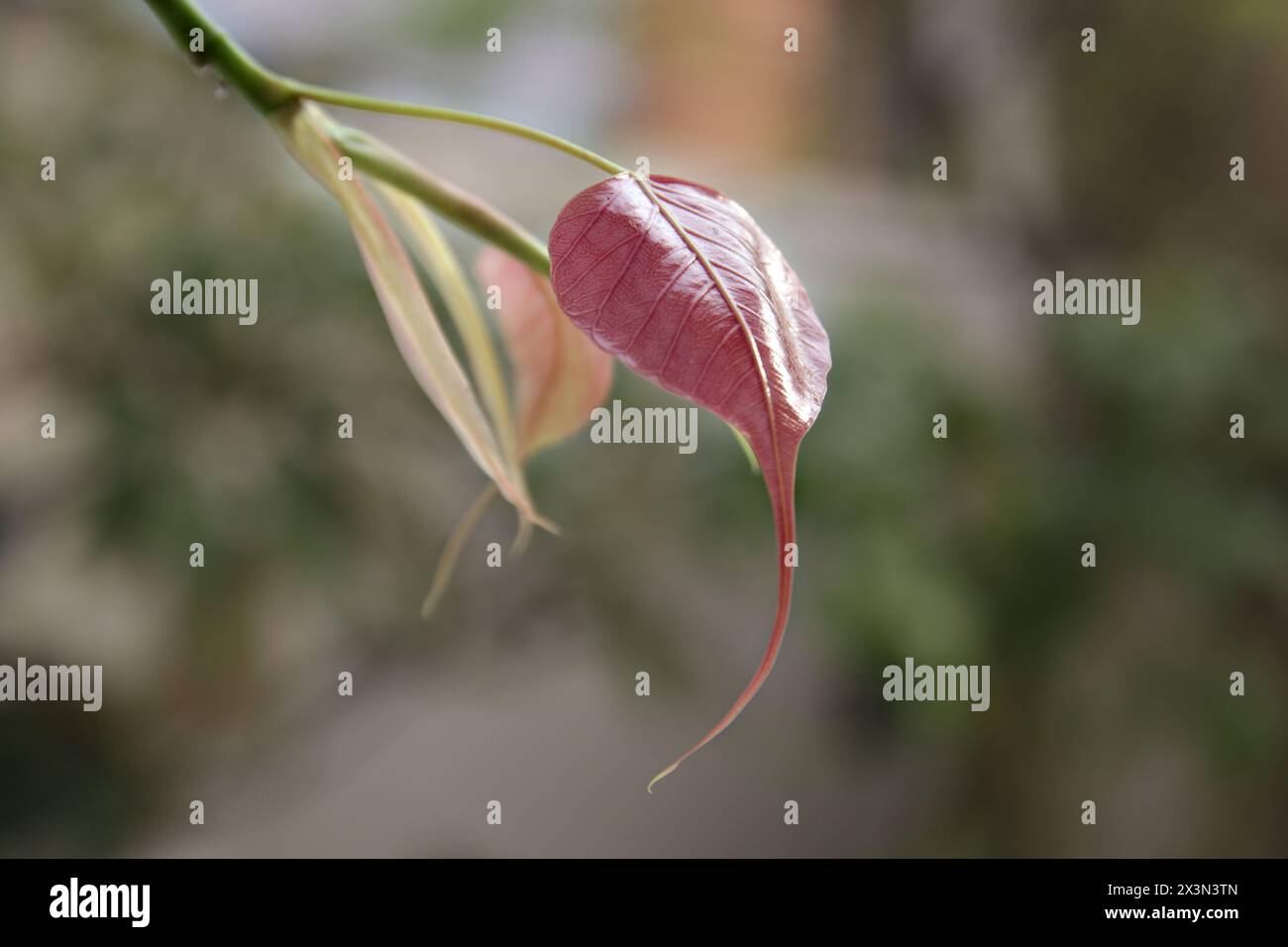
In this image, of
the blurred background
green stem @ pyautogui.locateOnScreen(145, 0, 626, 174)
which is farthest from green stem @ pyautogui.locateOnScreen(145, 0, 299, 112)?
the blurred background

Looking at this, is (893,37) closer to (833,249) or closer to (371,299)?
(833,249)

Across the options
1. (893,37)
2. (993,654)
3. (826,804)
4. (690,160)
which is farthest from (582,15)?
(826,804)

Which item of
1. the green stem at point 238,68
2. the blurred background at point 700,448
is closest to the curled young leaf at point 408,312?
the green stem at point 238,68

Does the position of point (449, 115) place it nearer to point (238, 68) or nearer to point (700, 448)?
point (238, 68)

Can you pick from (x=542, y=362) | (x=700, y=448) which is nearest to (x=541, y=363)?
(x=542, y=362)

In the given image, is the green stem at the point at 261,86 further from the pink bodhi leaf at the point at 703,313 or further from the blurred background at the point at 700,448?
the blurred background at the point at 700,448

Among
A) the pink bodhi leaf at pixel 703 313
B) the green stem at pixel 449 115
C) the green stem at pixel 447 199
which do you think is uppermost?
the green stem at pixel 449 115

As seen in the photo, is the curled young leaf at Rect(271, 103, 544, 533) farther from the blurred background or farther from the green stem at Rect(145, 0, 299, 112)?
the blurred background
